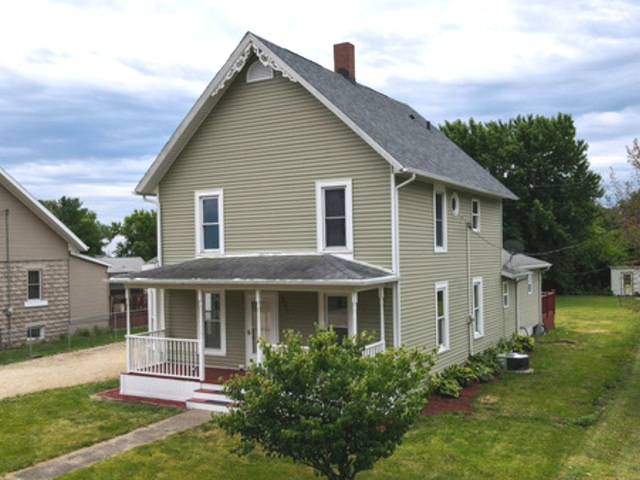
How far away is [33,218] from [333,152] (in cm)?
1614

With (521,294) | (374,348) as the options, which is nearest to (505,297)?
(521,294)

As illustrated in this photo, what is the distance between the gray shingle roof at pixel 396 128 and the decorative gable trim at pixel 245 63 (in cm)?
21

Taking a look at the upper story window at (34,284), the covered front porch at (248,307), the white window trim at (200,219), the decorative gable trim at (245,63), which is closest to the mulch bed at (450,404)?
the covered front porch at (248,307)

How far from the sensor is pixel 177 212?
55.6 feet

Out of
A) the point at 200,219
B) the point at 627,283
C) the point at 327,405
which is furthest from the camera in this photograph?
the point at 627,283

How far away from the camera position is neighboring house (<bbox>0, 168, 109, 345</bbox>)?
77.8ft

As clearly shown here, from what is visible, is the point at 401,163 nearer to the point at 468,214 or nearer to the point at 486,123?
the point at 468,214

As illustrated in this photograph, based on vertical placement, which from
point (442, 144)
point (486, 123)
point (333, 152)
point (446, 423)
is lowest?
point (446, 423)

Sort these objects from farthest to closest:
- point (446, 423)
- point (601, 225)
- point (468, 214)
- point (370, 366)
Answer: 1. point (601, 225)
2. point (468, 214)
3. point (446, 423)
4. point (370, 366)

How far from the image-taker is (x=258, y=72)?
15.4m

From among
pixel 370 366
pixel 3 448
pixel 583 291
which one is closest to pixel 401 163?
pixel 370 366

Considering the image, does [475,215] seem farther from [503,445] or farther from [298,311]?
[503,445]

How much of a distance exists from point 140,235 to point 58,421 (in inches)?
1991

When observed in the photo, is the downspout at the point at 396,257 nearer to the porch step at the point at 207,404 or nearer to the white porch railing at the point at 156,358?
the porch step at the point at 207,404
